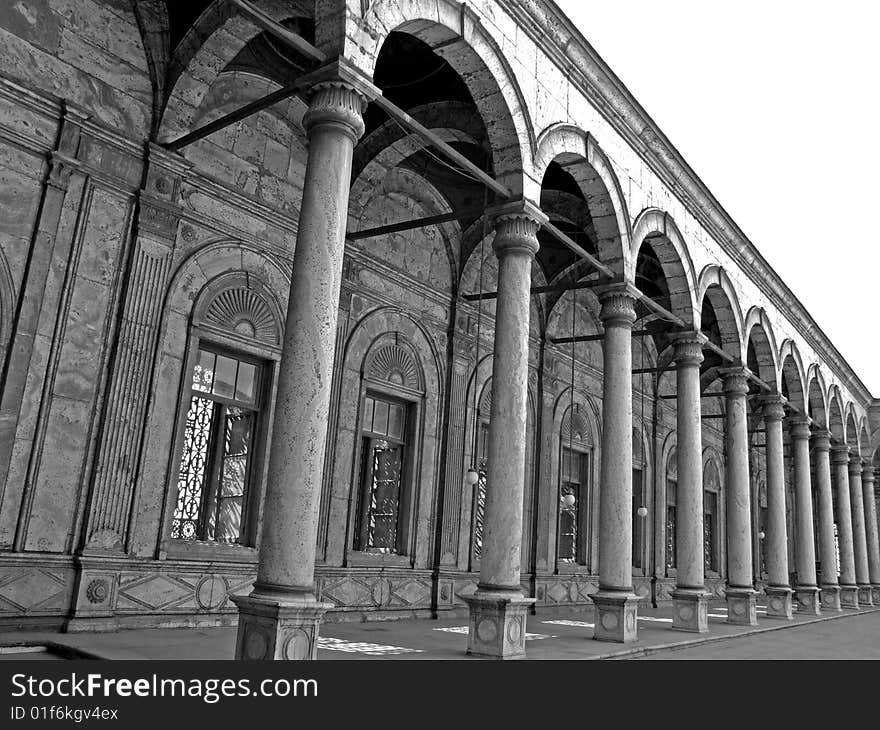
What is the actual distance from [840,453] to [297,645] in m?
22.7

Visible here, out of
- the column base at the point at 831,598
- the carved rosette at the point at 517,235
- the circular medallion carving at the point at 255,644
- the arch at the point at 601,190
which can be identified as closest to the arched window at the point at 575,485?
the arch at the point at 601,190

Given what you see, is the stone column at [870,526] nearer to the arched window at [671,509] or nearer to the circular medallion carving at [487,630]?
the arched window at [671,509]

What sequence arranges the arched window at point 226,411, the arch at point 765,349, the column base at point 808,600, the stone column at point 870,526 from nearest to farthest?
the arched window at point 226,411, the arch at point 765,349, the column base at point 808,600, the stone column at point 870,526

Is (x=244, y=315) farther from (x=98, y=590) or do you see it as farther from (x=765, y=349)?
Answer: (x=765, y=349)

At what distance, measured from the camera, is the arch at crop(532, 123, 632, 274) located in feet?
37.1

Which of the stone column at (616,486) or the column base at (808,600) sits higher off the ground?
the stone column at (616,486)

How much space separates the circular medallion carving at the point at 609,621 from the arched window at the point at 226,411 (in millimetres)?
4879

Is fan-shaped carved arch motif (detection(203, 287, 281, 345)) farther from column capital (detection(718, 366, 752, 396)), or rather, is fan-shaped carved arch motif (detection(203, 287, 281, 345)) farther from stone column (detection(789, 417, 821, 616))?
stone column (detection(789, 417, 821, 616))

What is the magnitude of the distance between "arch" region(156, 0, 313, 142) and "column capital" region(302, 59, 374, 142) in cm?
274

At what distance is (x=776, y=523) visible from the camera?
17.7 meters

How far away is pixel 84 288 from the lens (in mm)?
8859

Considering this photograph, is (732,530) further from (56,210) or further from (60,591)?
(56,210)

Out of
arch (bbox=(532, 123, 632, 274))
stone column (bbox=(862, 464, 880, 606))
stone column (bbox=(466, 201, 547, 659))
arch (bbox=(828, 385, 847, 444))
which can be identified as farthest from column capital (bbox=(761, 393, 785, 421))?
stone column (bbox=(862, 464, 880, 606))

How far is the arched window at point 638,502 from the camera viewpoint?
805 inches
